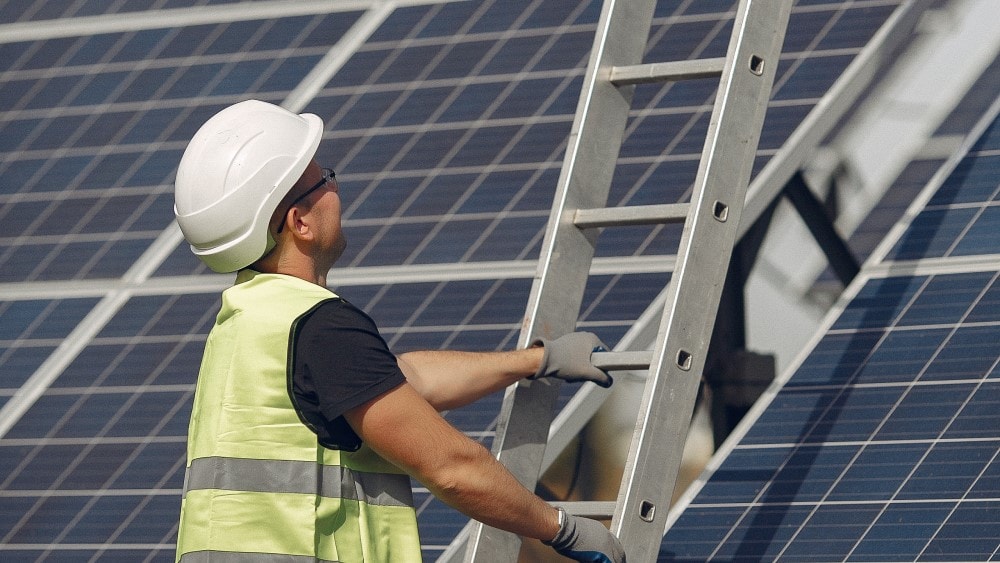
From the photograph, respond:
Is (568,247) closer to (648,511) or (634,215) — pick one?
(634,215)

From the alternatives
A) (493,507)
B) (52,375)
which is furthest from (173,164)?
(493,507)

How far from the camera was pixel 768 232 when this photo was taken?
28.7 feet

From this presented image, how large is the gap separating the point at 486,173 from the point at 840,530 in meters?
2.96

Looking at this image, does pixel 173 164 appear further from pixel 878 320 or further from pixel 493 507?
pixel 493 507

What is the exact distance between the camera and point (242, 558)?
4.17m

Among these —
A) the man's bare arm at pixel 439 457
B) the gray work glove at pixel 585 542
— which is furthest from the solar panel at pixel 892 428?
the man's bare arm at pixel 439 457

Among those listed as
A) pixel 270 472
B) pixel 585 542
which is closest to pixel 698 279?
pixel 585 542

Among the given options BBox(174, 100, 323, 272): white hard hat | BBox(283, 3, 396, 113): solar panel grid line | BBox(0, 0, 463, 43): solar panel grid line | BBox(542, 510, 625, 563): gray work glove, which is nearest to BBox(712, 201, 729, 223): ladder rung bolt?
BBox(542, 510, 625, 563): gray work glove

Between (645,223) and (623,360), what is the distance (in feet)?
1.62

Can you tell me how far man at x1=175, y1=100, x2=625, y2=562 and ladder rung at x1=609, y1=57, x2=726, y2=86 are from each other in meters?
1.34

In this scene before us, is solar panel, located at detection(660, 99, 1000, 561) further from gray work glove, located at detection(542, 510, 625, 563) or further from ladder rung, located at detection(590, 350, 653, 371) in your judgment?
gray work glove, located at detection(542, 510, 625, 563)

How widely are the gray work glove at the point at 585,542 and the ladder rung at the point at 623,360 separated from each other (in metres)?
0.57

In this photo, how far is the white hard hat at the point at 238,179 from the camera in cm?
425

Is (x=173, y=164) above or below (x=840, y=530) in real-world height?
above
